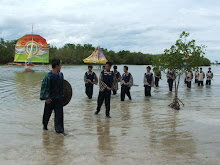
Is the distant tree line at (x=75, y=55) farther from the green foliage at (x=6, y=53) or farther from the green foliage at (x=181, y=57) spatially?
the green foliage at (x=181, y=57)

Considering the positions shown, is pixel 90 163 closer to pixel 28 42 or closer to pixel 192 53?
pixel 192 53

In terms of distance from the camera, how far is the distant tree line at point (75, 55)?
302ft

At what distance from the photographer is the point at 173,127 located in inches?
259

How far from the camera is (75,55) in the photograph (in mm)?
113562

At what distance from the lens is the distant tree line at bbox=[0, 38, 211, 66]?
92062 millimetres

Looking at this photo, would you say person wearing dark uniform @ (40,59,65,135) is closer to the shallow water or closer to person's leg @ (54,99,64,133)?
person's leg @ (54,99,64,133)

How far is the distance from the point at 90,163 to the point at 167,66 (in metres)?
6.34

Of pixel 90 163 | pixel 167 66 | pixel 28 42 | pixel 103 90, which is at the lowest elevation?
pixel 90 163

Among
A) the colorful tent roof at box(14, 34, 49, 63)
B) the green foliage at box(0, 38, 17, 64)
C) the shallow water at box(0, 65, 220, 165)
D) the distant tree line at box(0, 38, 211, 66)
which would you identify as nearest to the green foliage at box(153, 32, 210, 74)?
the shallow water at box(0, 65, 220, 165)

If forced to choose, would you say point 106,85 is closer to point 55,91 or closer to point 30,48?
point 55,91

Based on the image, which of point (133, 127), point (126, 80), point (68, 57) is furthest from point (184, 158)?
point (68, 57)

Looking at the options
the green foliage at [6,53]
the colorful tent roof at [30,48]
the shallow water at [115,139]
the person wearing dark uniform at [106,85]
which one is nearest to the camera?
the shallow water at [115,139]

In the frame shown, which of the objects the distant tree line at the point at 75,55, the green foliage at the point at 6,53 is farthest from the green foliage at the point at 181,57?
the green foliage at the point at 6,53

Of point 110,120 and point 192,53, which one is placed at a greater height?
point 192,53
